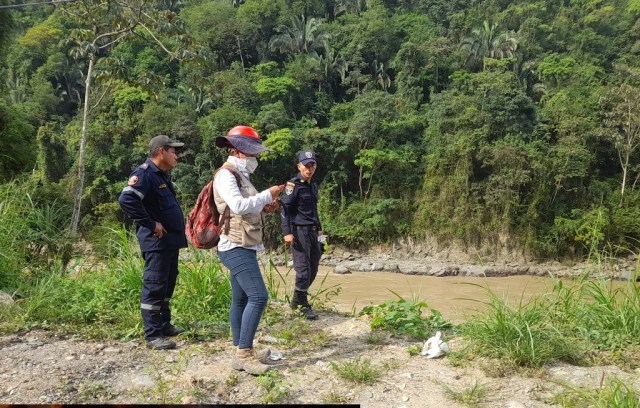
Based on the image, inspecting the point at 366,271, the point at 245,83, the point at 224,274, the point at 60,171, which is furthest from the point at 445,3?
the point at 224,274

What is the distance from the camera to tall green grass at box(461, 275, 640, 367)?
3051 millimetres

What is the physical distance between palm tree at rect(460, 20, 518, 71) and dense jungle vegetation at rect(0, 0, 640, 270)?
0.13 meters

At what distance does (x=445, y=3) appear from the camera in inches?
1642

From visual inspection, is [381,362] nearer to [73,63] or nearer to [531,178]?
[531,178]

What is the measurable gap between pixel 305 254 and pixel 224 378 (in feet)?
5.69

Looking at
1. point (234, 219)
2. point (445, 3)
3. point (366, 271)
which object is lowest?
point (366, 271)

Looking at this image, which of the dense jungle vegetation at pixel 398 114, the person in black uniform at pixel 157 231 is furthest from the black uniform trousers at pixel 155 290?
the dense jungle vegetation at pixel 398 114

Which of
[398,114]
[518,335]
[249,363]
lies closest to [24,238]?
[249,363]

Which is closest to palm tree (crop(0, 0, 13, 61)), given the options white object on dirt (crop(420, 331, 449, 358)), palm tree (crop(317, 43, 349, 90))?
white object on dirt (crop(420, 331, 449, 358))

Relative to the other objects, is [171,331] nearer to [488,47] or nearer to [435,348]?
[435,348]

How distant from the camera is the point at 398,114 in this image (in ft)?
90.0

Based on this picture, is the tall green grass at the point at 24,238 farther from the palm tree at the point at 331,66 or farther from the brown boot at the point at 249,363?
the palm tree at the point at 331,66

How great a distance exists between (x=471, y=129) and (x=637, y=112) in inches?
275

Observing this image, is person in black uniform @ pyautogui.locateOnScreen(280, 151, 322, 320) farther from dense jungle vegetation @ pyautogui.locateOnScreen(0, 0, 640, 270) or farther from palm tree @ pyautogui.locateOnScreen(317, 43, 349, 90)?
palm tree @ pyautogui.locateOnScreen(317, 43, 349, 90)
